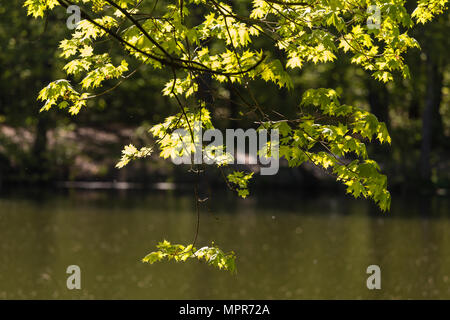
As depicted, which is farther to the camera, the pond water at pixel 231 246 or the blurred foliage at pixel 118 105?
the blurred foliage at pixel 118 105

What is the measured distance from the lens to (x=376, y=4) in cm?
693

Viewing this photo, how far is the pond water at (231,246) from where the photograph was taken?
1412 centimetres

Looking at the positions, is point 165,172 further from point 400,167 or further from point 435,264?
point 435,264

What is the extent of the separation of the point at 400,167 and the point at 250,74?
Answer: 23309 millimetres

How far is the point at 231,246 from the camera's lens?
1764 cm

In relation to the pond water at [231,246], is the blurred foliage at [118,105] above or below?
above

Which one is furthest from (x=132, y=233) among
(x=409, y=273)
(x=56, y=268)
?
(x=409, y=273)

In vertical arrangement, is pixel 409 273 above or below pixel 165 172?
below

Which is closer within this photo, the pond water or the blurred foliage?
the pond water

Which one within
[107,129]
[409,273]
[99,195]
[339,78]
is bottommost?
[409,273]

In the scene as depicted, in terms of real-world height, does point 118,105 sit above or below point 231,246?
above

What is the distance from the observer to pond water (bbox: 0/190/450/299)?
14117 millimetres

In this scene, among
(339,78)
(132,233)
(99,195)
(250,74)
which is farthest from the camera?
(339,78)

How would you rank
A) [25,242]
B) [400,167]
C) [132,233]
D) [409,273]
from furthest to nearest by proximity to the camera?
[400,167] < [132,233] < [25,242] < [409,273]
